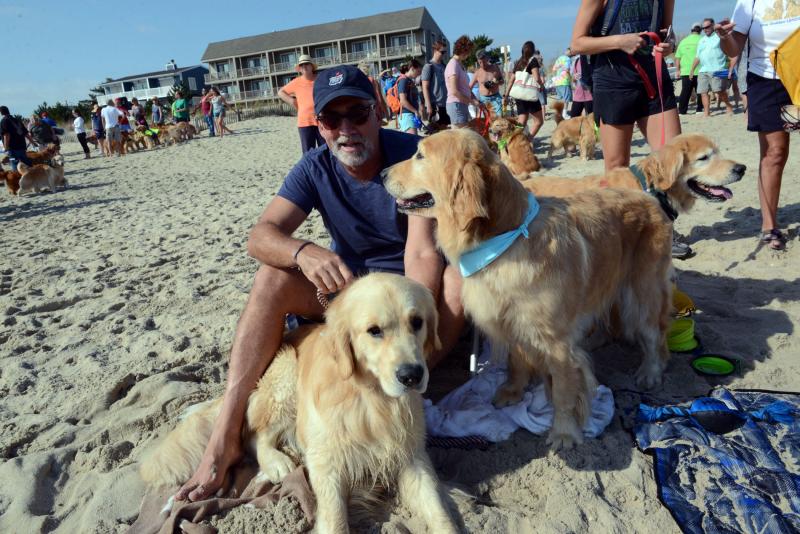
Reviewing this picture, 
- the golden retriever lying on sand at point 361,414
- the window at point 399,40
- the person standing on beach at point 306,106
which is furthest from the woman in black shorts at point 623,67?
the window at point 399,40

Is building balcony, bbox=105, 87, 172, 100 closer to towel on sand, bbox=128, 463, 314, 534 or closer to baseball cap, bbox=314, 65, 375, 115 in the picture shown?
baseball cap, bbox=314, 65, 375, 115

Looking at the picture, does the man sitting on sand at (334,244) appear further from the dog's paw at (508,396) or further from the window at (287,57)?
the window at (287,57)

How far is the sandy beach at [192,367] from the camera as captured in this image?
207 cm

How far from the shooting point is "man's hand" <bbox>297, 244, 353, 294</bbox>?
2.33 m

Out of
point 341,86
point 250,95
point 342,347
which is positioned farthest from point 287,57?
point 342,347

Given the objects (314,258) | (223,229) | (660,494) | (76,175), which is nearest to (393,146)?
(314,258)

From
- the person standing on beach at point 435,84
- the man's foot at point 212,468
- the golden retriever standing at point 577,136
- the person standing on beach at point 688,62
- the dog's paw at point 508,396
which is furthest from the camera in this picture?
the person standing on beach at point 688,62

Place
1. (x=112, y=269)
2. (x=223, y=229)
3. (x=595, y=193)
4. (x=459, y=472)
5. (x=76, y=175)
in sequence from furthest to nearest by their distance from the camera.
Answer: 1. (x=76, y=175)
2. (x=223, y=229)
3. (x=112, y=269)
4. (x=595, y=193)
5. (x=459, y=472)

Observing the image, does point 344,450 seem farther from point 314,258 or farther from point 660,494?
point 660,494

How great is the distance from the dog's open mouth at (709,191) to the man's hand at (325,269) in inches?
119

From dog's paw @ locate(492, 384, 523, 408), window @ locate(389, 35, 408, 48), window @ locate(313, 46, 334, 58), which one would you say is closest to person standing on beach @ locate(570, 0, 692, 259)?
dog's paw @ locate(492, 384, 523, 408)

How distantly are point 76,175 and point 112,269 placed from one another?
12431 mm

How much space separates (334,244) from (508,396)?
1407mm

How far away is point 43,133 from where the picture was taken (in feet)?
57.5
